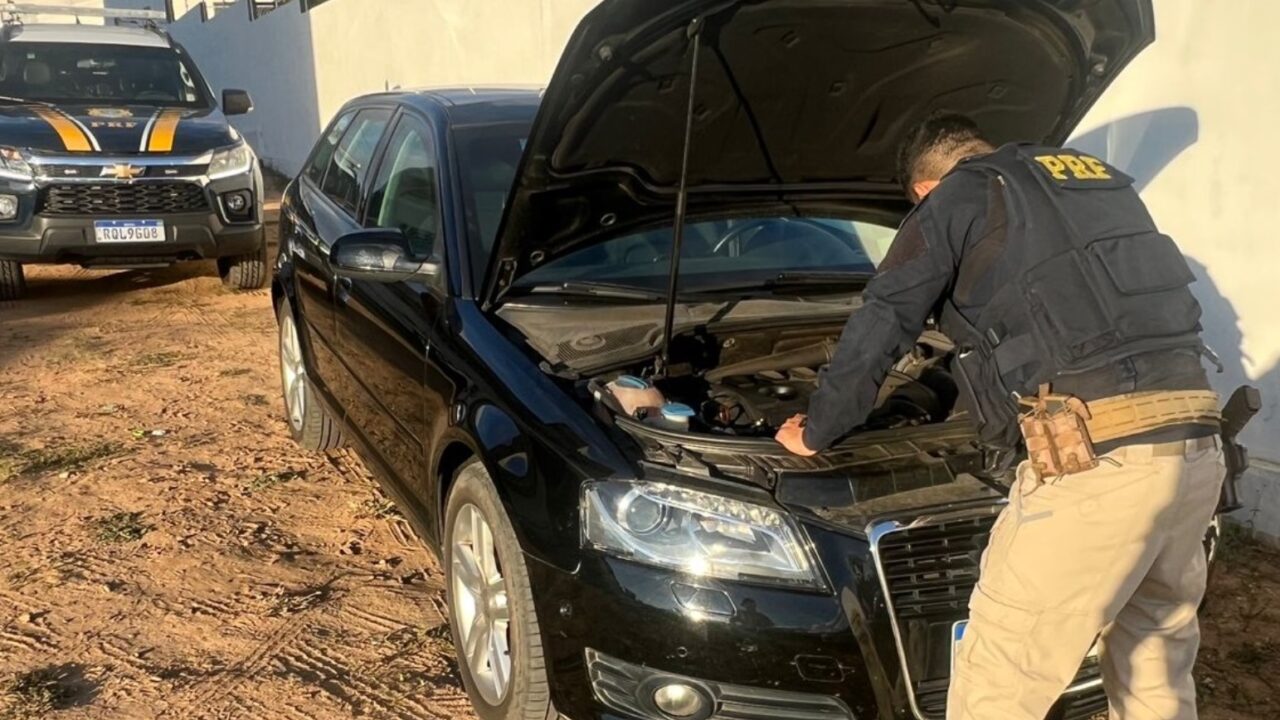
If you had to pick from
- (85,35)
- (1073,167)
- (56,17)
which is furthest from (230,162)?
(56,17)

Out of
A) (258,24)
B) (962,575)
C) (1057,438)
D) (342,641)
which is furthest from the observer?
(258,24)

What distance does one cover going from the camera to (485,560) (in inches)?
111

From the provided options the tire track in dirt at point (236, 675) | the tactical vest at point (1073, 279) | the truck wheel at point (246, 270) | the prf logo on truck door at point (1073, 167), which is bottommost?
the truck wheel at point (246, 270)

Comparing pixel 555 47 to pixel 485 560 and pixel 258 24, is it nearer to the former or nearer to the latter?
pixel 485 560

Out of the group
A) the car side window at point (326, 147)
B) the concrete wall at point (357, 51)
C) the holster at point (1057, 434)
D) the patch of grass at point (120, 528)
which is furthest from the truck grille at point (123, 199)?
the holster at point (1057, 434)

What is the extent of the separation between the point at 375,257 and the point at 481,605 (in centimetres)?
105

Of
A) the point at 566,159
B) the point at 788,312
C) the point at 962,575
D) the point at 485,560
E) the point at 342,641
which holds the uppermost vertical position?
the point at 566,159

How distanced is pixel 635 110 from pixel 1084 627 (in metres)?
1.72

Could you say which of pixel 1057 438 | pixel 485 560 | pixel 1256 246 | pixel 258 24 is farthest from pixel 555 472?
pixel 258 24

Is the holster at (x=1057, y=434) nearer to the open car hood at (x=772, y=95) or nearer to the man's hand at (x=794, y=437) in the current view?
the man's hand at (x=794, y=437)

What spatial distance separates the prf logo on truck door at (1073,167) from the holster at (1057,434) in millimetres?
402

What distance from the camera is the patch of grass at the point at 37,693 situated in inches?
117

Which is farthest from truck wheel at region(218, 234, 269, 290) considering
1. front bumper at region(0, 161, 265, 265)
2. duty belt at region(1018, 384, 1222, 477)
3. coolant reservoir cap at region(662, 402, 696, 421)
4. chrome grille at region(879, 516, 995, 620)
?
duty belt at region(1018, 384, 1222, 477)

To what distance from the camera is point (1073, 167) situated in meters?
2.12
